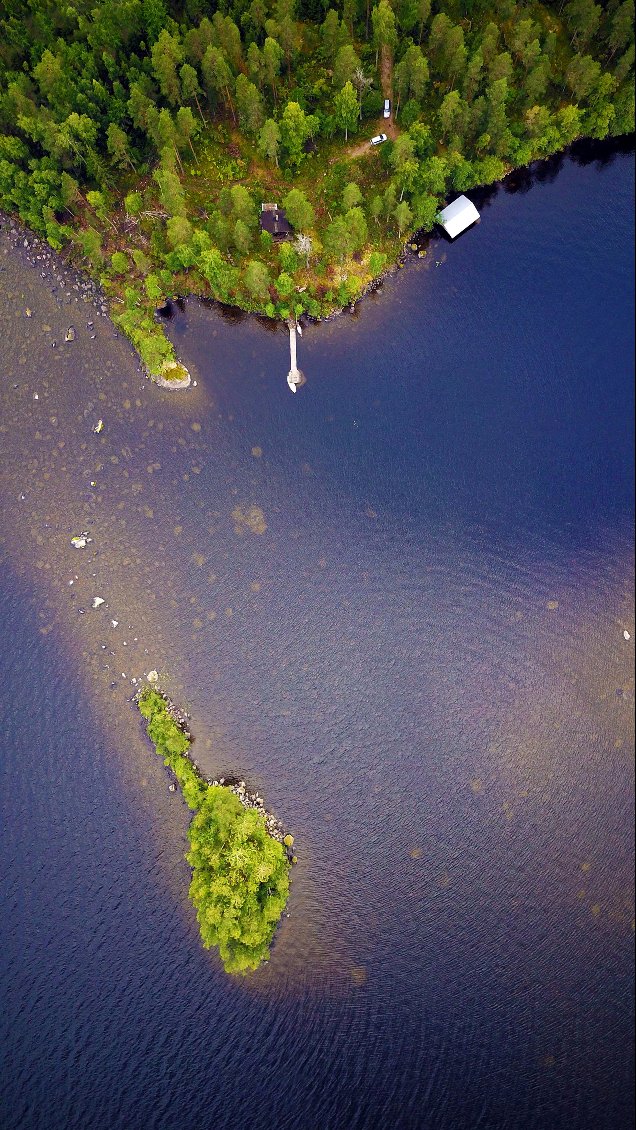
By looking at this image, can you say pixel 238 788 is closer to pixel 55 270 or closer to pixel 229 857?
pixel 229 857

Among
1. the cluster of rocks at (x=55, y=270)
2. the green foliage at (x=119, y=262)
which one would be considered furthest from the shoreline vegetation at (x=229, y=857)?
the cluster of rocks at (x=55, y=270)

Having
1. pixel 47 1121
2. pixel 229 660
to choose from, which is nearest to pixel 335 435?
pixel 229 660

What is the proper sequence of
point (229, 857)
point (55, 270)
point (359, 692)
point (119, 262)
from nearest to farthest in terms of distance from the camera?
point (229, 857) < point (119, 262) < point (359, 692) < point (55, 270)

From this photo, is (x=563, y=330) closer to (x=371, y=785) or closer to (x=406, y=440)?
(x=406, y=440)

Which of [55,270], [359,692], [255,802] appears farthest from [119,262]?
[255,802]

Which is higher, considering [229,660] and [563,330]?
[563,330]

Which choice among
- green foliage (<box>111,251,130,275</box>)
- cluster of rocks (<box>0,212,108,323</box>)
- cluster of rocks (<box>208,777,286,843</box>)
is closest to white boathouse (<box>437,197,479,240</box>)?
green foliage (<box>111,251,130,275</box>)

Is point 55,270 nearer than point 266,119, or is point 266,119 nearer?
point 266,119
